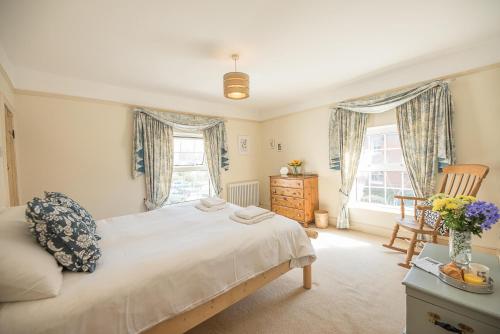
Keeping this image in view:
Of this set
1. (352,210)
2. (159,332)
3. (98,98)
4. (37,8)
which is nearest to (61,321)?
(159,332)

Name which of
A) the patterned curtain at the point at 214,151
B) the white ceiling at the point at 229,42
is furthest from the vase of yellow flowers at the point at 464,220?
the patterned curtain at the point at 214,151

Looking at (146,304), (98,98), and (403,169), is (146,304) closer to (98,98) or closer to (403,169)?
(98,98)

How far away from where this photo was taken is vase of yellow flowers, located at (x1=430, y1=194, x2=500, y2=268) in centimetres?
122

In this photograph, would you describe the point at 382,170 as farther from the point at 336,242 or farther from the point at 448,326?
the point at 448,326

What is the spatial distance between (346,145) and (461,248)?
8.38 feet

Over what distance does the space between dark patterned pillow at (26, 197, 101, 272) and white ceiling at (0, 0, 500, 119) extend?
1.56 m

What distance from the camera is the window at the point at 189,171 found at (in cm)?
404

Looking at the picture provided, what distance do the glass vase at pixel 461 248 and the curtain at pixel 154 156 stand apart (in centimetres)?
363

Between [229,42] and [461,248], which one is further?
[229,42]

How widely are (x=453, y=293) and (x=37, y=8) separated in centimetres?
336

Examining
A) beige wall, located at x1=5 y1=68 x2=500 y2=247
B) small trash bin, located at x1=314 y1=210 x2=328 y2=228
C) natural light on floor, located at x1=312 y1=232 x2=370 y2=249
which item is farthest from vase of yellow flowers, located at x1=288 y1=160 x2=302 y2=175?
natural light on floor, located at x1=312 y1=232 x2=370 y2=249

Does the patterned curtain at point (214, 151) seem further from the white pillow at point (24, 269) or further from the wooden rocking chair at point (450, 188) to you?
the white pillow at point (24, 269)

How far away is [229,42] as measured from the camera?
86.5 inches

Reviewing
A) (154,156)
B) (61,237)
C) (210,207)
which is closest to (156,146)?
(154,156)
